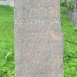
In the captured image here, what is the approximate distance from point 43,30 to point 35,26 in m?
0.15

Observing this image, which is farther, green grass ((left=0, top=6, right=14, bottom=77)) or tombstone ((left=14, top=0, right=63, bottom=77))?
green grass ((left=0, top=6, right=14, bottom=77))

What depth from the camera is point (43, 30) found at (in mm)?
5367

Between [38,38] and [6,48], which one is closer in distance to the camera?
[38,38]

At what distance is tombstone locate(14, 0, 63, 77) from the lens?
17.4 ft

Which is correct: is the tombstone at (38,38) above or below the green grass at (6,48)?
above

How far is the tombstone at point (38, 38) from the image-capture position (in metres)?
5.30

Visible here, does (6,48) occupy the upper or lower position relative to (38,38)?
lower

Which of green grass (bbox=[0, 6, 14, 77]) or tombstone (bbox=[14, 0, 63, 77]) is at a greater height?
tombstone (bbox=[14, 0, 63, 77])

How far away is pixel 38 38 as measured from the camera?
5391 millimetres

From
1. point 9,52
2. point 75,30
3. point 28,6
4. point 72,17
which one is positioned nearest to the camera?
point 28,6

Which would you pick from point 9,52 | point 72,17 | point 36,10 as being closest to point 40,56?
point 36,10

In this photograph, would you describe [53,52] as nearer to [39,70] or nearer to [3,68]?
[39,70]

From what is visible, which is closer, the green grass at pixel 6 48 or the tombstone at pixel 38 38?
the tombstone at pixel 38 38

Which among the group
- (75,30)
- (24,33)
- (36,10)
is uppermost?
(36,10)
